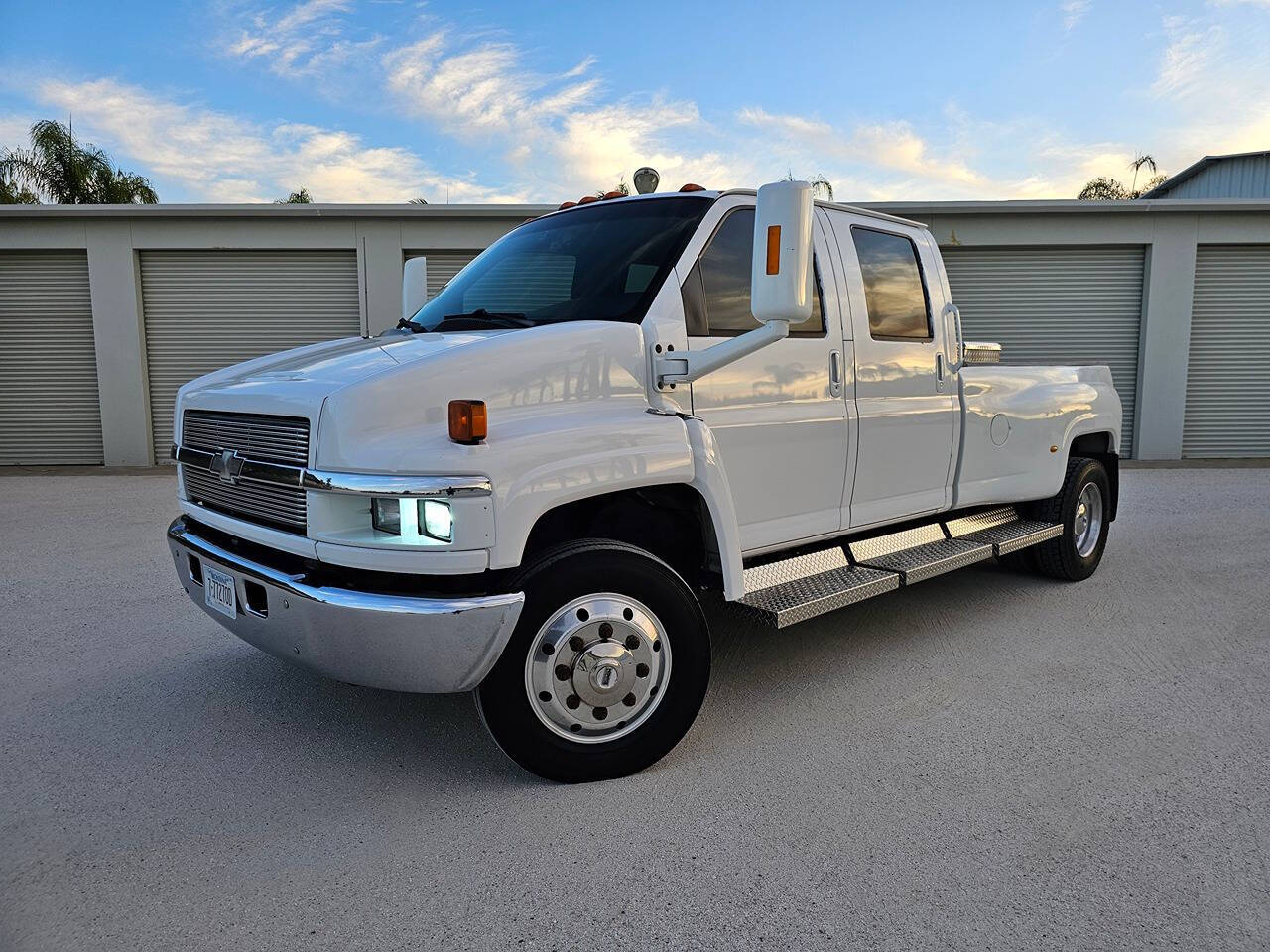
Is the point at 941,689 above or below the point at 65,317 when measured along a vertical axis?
below

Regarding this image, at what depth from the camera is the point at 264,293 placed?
13125mm

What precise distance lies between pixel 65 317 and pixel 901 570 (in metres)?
13.4

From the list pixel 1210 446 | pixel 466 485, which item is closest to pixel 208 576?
pixel 466 485

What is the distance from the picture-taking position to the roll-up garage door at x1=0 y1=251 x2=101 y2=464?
42.8ft

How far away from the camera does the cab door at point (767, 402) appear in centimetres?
364

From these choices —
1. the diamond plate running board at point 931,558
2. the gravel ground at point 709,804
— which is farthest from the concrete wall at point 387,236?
the diamond plate running board at point 931,558

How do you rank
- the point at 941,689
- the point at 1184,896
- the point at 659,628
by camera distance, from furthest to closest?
the point at 941,689 < the point at 659,628 < the point at 1184,896

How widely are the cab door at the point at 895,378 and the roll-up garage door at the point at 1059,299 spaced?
921 centimetres

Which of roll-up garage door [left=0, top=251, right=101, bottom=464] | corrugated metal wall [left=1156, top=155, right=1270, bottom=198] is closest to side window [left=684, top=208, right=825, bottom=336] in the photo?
roll-up garage door [left=0, top=251, right=101, bottom=464]

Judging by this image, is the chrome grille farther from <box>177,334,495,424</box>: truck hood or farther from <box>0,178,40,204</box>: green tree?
<box>0,178,40,204</box>: green tree

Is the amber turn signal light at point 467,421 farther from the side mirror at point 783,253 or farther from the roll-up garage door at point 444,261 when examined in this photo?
the roll-up garage door at point 444,261

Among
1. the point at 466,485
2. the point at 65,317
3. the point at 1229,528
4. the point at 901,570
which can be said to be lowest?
the point at 1229,528

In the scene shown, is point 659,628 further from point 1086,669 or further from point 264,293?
point 264,293

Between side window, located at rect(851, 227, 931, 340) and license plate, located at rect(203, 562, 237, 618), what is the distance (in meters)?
3.09
